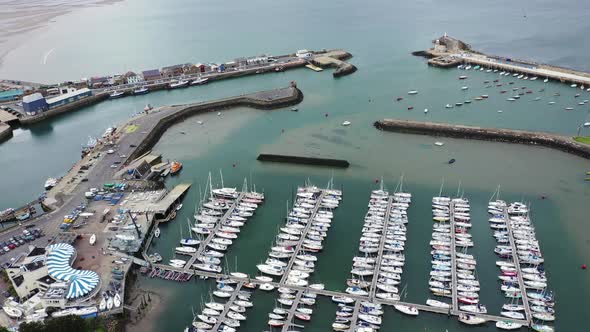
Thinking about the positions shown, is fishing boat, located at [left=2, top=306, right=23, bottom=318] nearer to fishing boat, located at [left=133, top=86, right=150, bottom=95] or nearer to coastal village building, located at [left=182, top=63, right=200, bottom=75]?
fishing boat, located at [left=133, top=86, right=150, bottom=95]

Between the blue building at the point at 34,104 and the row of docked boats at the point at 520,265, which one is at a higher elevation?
the blue building at the point at 34,104

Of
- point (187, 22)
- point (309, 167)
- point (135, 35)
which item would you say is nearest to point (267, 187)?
point (309, 167)

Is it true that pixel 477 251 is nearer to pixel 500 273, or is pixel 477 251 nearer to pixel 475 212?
pixel 500 273

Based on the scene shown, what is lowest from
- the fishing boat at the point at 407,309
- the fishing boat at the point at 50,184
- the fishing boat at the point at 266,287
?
the fishing boat at the point at 407,309

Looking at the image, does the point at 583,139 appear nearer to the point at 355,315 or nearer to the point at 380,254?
the point at 380,254

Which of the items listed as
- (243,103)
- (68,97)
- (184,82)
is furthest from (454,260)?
(68,97)

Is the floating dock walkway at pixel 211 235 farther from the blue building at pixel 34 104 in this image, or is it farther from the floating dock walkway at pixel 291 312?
the blue building at pixel 34 104

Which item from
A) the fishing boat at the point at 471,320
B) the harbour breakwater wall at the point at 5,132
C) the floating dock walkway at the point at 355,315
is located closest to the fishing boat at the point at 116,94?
the harbour breakwater wall at the point at 5,132
